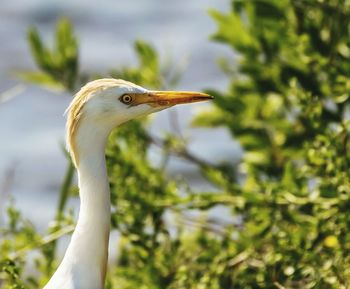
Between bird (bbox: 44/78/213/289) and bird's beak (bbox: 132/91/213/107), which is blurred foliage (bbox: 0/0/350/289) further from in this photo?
bird's beak (bbox: 132/91/213/107)

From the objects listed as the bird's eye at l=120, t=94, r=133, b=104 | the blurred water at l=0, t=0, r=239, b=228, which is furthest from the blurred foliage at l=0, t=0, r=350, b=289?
the blurred water at l=0, t=0, r=239, b=228

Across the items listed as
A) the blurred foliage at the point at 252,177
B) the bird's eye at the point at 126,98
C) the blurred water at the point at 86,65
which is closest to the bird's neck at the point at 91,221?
the bird's eye at the point at 126,98

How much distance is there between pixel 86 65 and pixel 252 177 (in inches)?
329

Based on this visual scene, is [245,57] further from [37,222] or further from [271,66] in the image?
[37,222]

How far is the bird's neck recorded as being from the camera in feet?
14.6

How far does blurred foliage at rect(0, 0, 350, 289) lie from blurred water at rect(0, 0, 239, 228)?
3751 millimetres

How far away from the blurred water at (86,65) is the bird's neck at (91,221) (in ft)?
17.2

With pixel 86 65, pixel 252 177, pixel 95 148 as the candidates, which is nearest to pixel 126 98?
pixel 95 148

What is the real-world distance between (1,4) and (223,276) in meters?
12.1

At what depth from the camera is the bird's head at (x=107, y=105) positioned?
4441 millimetres

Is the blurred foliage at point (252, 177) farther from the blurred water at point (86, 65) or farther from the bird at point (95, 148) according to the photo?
the blurred water at point (86, 65)

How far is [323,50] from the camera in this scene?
5672mm

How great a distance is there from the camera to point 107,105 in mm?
4461

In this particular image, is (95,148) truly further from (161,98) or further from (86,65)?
(86,65)
